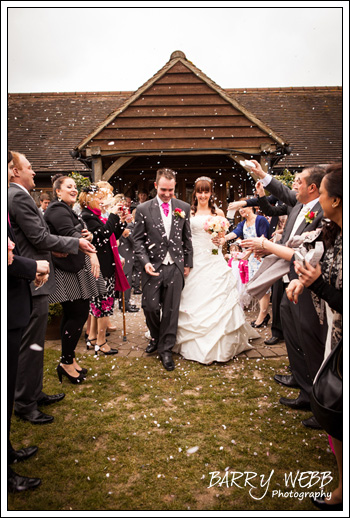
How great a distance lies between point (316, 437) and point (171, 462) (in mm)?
1267

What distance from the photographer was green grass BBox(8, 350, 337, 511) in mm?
2242

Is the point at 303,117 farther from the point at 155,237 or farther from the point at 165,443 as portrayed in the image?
the point at 165,443

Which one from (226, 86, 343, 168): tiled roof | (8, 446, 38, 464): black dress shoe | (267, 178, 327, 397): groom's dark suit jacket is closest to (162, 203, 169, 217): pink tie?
(267, 178, 327, 397): groom's dark suit jacket

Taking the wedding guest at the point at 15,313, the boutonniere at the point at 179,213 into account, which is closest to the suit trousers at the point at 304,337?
the boutonniere at the point at 179,213

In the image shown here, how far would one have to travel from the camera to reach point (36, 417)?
3152mm

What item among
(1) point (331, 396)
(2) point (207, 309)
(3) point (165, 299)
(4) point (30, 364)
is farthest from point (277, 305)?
(4) point (30, 364)

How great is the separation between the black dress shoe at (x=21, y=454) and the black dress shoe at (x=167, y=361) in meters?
1.92

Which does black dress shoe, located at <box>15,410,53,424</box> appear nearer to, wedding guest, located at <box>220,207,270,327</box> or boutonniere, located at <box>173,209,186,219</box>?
boutonniere, located at <box>173,209,186,219</box>

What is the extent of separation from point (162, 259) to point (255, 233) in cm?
252

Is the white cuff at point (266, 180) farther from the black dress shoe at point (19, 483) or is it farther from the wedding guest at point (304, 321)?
the black dress shoe at point (19, 483)

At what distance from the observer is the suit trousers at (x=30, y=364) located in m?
3.14

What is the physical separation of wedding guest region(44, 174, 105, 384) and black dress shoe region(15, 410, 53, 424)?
2.48 ft

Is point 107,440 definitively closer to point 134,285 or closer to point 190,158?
point 134,285

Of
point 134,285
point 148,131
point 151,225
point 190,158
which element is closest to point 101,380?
point 151,225
